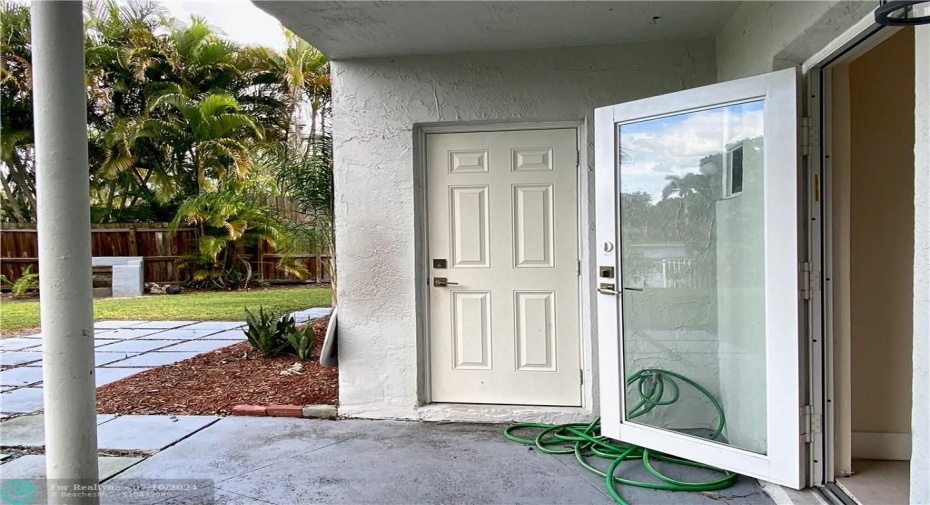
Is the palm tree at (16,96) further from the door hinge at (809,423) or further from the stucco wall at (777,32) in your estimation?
the door hinge at (809,423)

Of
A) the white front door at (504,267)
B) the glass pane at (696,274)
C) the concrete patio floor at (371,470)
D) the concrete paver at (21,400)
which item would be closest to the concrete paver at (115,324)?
the concrete paver at (21,400)

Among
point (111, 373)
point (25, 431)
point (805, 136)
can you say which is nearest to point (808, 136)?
point (805, 136)

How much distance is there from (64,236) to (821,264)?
123 inches

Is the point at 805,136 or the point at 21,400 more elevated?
the point at 805,136

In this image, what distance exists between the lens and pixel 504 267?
3.84 m

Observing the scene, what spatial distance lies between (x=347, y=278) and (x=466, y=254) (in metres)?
0.87

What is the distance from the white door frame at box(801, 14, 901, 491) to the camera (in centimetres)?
255

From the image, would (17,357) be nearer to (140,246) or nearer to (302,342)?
(302,342)

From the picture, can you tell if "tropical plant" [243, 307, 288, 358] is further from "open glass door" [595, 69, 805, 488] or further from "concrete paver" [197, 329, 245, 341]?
"open glass door" [595, 69, 805, 488]

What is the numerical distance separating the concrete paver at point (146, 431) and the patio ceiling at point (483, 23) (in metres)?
2.71

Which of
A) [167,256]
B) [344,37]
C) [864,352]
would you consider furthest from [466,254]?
[167,256]

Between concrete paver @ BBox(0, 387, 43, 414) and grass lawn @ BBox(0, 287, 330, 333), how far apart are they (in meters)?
3.63

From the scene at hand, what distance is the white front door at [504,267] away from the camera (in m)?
3.78

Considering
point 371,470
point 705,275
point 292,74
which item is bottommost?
point 371,470
